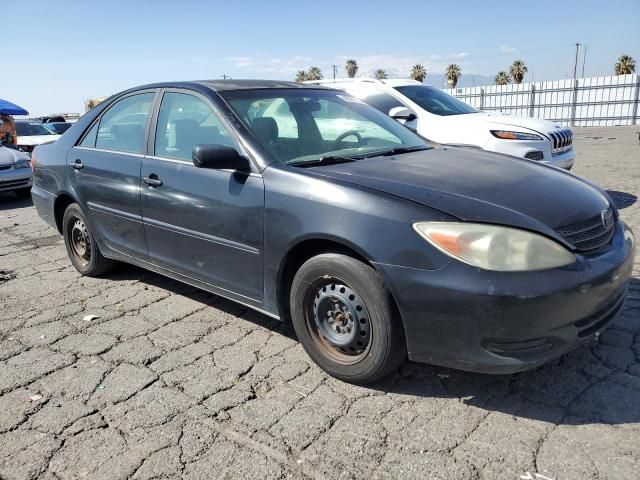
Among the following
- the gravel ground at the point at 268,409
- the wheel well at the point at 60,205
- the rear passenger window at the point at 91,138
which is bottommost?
the gravel ground at the point at 268,409

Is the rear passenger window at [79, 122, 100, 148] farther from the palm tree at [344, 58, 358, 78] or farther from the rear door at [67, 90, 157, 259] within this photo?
the palm tree at [344, 58, 358, 78]

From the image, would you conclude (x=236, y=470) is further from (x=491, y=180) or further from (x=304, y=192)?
(x=491, y=180)

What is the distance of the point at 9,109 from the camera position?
43.6ft

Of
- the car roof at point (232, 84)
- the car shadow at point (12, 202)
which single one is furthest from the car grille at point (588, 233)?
the car shadow at point (12, 202)

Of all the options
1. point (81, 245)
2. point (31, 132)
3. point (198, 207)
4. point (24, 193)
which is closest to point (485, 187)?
point (198, 207)

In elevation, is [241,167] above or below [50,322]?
above

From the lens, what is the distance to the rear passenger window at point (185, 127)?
136 inches

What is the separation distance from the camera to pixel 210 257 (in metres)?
3.44

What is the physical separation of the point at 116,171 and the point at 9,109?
1137 centimetres

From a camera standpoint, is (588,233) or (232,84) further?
(232,84)

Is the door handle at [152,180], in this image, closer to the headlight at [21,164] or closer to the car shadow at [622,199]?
the car shadow at [622,199]

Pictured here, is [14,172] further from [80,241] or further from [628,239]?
[628,239]

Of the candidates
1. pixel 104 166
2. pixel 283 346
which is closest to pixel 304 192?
pixel 283 346

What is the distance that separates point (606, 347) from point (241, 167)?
2389mm
